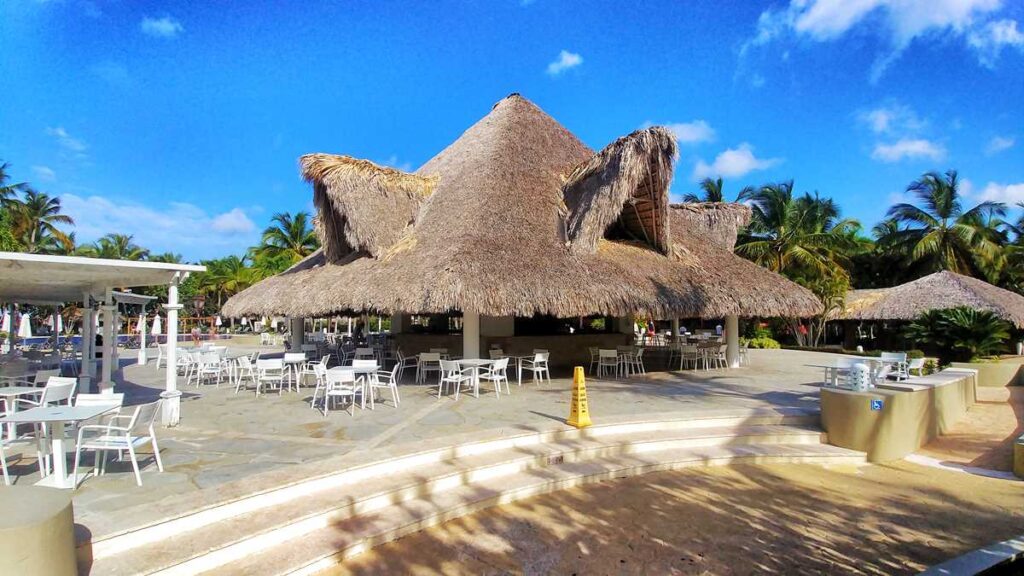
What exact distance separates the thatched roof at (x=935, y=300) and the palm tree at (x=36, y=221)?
43498mm

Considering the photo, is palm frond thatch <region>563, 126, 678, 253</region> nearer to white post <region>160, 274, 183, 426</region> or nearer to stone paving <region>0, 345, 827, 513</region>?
stone paving <region>0, 345, 827, 513</region>

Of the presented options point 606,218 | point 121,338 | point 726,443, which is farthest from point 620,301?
point 121,338

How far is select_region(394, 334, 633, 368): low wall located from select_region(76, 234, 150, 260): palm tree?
3584cm

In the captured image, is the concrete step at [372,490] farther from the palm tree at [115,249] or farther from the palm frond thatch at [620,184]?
the palm tree at [115,249]

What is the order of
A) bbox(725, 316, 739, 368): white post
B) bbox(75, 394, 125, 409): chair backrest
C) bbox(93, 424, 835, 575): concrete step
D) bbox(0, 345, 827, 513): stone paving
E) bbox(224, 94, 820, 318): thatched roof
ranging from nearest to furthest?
bbox(93, 424, 835, 575): concrete step, bbox(0, 345, 827, 513): stone paving, bbox(75, 394, 125, 409): chair backrest, bbox(224, 94, 820, 318): thatched roof, bbox(725, 316, 739, 368): white post

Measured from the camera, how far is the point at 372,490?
14.9 ft

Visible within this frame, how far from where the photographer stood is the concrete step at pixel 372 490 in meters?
3.42

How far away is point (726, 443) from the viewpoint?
6.84 m

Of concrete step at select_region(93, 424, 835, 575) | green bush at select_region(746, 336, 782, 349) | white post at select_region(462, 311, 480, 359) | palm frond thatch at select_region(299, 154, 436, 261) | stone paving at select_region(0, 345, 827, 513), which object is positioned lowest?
concrete step at select_region(93, 424, 835, 575)

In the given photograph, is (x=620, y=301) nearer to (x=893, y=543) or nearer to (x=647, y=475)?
(x=647, y=475)

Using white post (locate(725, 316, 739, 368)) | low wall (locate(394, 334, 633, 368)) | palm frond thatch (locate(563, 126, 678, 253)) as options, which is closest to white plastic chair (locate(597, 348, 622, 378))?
low wall (locate(394, 334, 633, 368))

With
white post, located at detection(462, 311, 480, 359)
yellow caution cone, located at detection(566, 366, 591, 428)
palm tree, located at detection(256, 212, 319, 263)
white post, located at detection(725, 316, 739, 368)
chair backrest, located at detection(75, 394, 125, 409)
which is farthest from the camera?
palm tree, located at detection(256, 212, 319, 263)

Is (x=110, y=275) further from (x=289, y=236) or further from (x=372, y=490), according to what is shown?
(x=289, y=236)

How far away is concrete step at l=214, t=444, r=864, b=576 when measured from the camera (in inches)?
142
